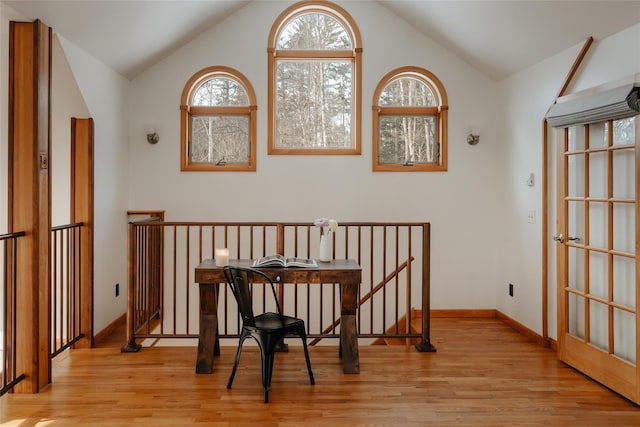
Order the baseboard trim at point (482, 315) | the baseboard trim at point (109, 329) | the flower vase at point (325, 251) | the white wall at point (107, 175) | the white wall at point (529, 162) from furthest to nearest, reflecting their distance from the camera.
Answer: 1. the baseboard trim at point (482, 315)
2. the baseboard trim at point (109, 329)
3. the white wall at point (107, 175)
4. the flower vase at point (325, 251)
5. the white wall at point (529, 162)

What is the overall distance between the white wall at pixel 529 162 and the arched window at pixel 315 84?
5.17ft

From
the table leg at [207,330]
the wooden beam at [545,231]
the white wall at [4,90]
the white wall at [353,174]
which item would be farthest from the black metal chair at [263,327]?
the wooden beam at [545,231]

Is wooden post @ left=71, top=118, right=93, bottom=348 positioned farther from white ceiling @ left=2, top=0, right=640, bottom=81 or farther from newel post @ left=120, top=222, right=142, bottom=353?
white ceiling @ left=2, top=0, right=640, bottom=81

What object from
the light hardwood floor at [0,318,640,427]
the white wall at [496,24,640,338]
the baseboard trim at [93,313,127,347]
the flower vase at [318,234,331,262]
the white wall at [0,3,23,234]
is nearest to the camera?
the light hardwood floor at [0,318,640,427]

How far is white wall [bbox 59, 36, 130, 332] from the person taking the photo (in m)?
4.24

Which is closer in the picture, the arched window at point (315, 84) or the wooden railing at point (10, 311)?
the wooden railing at point (10, 311)

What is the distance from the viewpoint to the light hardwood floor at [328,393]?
2.88 metres

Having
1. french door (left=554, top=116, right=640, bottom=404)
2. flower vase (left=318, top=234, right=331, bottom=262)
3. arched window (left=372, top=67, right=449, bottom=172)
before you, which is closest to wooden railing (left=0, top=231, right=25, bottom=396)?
A: flower vase (left=318, top=234, right=331, bottom=262)

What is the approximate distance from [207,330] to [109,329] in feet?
5.13

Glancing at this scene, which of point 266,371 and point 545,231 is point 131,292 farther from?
point 545,231

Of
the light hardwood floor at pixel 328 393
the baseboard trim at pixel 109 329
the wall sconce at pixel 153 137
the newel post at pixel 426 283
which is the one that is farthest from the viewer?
the wall sconce at pixel 153 137

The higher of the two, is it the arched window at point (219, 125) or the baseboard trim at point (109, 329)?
the arched window at point (219, 125)

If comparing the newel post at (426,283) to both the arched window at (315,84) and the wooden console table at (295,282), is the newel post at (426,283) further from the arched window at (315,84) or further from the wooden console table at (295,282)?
the arched window at (315,84)

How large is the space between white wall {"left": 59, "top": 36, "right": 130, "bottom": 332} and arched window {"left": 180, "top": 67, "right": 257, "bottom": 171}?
67 cm
